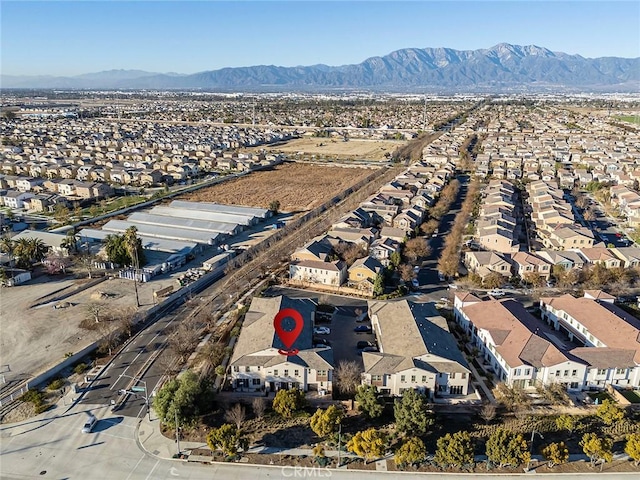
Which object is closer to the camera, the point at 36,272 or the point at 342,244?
the point at 36,272

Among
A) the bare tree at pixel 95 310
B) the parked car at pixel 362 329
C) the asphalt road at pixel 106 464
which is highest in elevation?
the bare tree at pixel 95 310

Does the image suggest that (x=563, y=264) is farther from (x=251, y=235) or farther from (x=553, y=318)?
(x=251, y=235)

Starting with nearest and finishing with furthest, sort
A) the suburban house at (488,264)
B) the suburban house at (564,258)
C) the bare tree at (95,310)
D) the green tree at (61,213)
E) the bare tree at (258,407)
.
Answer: the bare tree at (258,407) → the bare tree at (95,310) → the suburban house at (488,264) → the suburban house at (564,258) → the green tree at (61,213)

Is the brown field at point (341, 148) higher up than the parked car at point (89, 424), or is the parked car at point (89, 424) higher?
the brown field at point (341, 148)

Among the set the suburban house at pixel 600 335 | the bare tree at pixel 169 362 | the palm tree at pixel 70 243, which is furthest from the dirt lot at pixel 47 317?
the suburban house at pixel 600 335

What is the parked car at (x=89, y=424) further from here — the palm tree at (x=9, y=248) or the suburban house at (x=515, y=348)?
the palm tree at (x=9, y=248)

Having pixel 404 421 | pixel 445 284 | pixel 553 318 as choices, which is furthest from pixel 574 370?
pixel 445 284
